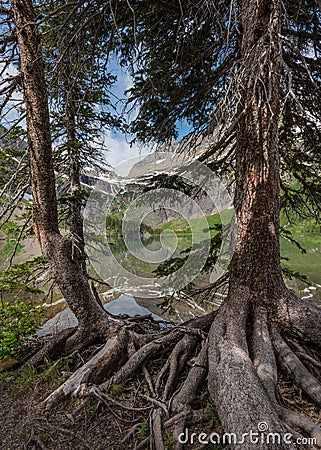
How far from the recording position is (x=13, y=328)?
3.61 m

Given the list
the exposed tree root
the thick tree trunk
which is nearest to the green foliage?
the thick tree trunk

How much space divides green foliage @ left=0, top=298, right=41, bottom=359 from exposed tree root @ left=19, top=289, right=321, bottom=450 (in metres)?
1.14

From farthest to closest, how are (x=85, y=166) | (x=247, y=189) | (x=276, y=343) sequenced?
(x=85, y=166) → (x=247, y=189) → (x=276, y=343)

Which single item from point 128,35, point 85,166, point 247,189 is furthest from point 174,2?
point 85,166

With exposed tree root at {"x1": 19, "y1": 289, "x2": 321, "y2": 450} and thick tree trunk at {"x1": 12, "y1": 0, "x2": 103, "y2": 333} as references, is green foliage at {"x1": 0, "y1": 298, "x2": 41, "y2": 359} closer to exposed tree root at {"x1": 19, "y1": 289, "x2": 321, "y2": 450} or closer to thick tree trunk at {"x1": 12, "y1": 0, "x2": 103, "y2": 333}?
thick tree trunk at {"x1": 12, "y1": 0, "x2": 103, "y2": 333}

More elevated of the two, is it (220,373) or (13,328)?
(13,328)

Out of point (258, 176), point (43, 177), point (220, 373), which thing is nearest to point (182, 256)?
point (258, 176)

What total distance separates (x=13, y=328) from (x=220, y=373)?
117 inches

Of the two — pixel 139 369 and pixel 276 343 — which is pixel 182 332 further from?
pixel 276 343

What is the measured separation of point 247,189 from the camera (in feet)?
10.3

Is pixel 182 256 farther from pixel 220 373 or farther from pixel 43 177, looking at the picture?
pixel 43 177

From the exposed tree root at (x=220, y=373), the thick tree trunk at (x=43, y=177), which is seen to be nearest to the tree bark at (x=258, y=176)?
the exposed tree root at (x=220, y=373)

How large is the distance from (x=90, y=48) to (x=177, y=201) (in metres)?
2.98

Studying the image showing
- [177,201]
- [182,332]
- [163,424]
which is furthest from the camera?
[177,201]
